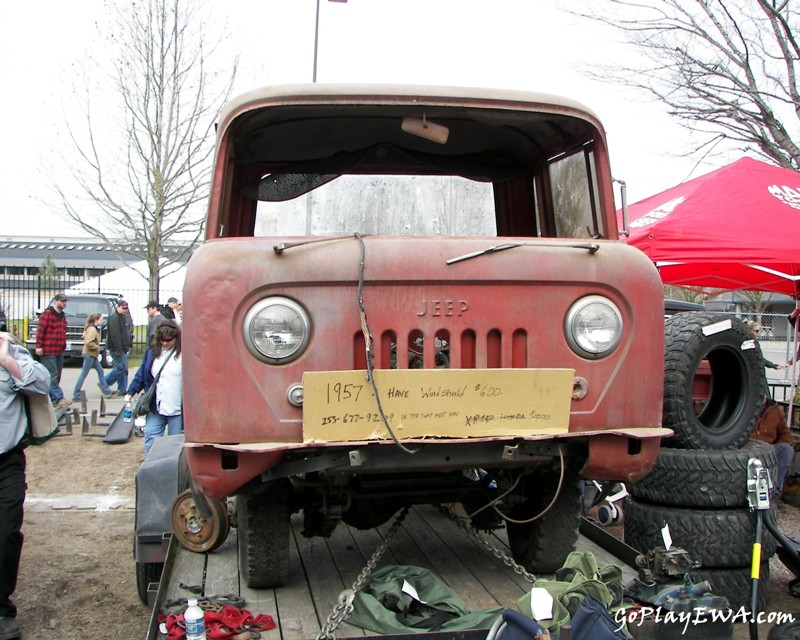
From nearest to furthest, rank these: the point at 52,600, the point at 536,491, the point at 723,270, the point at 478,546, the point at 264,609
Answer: the point at 264,609 < the point at 536,491 < the point at 478,546 < the point at 52,600 < the point at 723,270

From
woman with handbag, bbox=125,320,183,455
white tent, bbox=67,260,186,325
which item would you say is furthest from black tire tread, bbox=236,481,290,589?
Result: white tent, bbox=67,260,186,325

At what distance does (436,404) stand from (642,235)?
14.9 ft

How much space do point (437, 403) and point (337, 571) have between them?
1.50 metres

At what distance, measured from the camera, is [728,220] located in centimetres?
704

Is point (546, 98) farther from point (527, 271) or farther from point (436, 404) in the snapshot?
point (436, 404)

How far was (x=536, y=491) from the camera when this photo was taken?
4035 mm

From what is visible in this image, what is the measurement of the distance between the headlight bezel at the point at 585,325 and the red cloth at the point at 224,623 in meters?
1.76

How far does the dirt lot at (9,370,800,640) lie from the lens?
4.86 metres

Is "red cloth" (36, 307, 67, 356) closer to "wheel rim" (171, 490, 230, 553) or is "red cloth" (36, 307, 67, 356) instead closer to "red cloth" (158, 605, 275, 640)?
"wheel rim" (171, 490, 230, 553)

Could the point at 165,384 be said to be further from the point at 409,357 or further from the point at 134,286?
the point at 134,286

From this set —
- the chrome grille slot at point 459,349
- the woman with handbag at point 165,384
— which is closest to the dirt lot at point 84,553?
the woman with handbag at point 165,384

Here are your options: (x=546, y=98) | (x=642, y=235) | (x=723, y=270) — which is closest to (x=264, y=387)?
(x=546, y=98)

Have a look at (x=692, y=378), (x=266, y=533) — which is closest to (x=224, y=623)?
(x=266, y=533)

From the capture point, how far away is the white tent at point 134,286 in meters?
26.4
